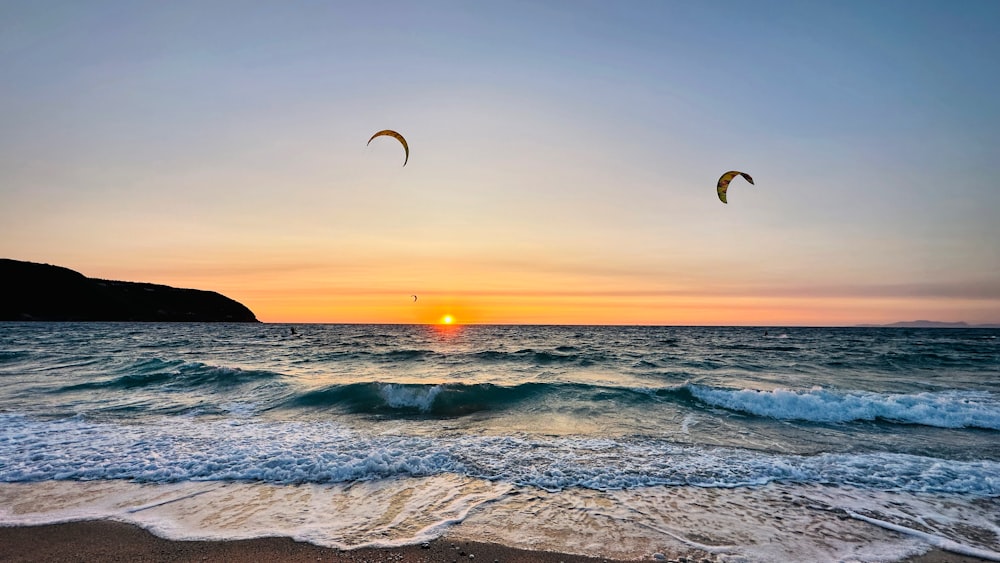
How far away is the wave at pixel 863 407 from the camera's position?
A: 13.4m

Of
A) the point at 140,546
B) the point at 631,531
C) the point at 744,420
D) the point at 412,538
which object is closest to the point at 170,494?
the point at 140,546

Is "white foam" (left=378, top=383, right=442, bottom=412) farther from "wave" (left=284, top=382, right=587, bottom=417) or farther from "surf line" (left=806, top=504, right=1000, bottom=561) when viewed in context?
"surf line" (left=806, top=504, right=1000, bottom=561)

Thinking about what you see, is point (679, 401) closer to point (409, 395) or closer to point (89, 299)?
point (409, 395)

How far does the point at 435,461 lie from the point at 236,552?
370 cm

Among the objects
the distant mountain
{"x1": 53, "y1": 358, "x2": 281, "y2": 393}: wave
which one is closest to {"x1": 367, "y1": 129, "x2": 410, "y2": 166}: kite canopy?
{"x1": 53, "y1": 358, "x2": 281, "y2": 393}: wave

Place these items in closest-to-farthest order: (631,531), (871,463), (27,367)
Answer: (631,531)
(871,463)
(27,367)

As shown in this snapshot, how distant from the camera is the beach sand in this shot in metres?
4.86

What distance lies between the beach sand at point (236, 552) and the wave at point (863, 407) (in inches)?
407

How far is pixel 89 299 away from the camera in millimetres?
114562

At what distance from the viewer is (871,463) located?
882 cm

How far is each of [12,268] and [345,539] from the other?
144909mm

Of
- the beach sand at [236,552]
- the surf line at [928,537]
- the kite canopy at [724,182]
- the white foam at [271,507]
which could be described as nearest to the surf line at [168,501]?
the white foam at [271,507]

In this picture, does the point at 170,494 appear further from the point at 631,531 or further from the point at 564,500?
the point at 631,531

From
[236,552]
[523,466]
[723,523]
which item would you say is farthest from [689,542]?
[236,552]
